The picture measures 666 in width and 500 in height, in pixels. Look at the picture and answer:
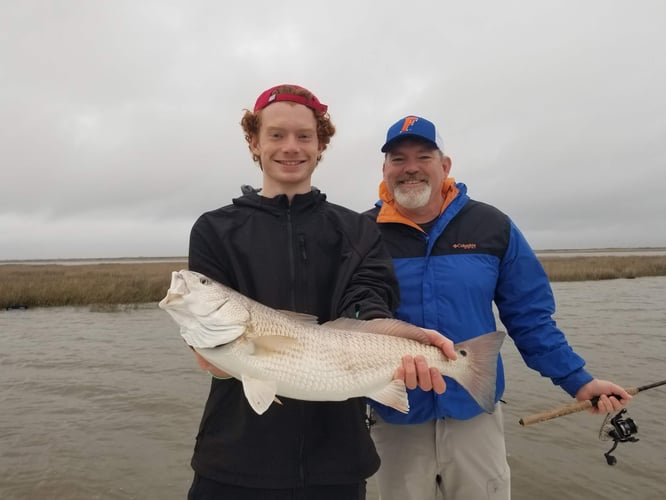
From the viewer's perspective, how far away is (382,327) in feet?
10.6

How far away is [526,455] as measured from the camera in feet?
28.6

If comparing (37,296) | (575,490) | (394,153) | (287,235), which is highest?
(394,153)

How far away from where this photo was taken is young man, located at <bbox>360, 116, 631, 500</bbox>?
13.7 feet

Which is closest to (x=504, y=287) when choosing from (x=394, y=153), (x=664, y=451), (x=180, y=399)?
(x=394, y=153)

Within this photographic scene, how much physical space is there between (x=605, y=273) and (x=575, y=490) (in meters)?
39.4

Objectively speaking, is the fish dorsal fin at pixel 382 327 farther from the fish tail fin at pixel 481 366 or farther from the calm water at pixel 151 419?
the calm water at pixel 151 419

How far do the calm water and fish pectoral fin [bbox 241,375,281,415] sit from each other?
226 inches

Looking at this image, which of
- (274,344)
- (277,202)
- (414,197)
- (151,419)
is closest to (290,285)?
(274,344)

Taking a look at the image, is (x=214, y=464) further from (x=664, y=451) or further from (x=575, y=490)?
(x=664, y=451)

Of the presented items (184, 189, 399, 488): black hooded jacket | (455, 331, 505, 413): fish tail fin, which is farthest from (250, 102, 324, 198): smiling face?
(455, 331, 505, 413): fish tail fin

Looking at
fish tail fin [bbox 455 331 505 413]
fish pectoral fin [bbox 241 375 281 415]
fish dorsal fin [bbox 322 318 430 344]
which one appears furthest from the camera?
fish tail fin [bbox 455 331 505 413]

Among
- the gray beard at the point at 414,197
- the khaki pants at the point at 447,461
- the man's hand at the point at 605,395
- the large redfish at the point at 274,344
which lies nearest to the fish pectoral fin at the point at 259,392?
the large redfish at the point at 274,344

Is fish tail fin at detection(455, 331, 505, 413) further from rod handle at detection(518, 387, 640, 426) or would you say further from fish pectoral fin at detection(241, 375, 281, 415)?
fish pectoral fin at detection(241, 375, 281, 415)

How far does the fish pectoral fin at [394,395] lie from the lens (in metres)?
3.28
